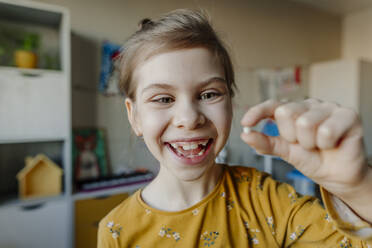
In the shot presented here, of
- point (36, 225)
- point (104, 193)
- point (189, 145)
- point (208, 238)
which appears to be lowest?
point (36, 225)

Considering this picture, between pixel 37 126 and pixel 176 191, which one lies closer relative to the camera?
pixel 176 191

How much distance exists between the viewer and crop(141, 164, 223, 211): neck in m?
0.62

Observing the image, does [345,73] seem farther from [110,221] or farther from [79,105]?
[110,221]

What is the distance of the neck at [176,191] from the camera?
0.62 meters

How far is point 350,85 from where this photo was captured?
299cm

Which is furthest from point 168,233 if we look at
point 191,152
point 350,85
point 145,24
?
point 350,85

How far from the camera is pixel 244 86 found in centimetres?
276

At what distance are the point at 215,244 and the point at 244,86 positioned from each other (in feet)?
7.81

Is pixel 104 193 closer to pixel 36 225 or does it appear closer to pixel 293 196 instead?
pixel 36 225

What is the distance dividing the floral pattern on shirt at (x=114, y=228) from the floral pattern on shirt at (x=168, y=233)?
0.10 metres

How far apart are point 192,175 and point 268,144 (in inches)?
9.8

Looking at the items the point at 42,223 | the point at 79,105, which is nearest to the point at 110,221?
the point at 42,223

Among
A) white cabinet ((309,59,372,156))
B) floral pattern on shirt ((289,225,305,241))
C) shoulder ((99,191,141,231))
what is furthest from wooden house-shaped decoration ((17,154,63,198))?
white cabinet ((309,59,372,156))

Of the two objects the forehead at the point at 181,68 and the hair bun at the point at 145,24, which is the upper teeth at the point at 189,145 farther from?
the hair bun at the point at 145,24
